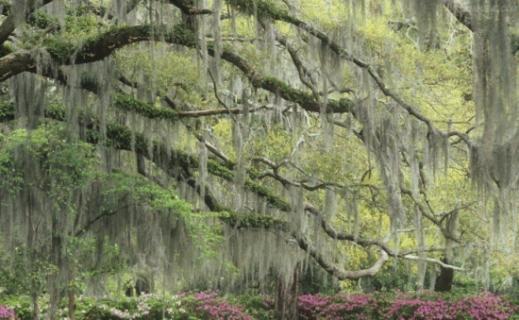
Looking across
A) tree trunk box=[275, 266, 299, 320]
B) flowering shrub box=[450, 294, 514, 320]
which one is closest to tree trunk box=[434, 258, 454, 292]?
flowering shrub box=[450, 294, 514, 320]

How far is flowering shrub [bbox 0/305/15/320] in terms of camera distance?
1169 cm

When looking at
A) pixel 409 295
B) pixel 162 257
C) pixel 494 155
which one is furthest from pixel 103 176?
pixel 409 295

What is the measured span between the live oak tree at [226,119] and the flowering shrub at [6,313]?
118 inches

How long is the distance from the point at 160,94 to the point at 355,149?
142 inches

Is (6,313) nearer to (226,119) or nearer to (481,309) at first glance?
(226,119)

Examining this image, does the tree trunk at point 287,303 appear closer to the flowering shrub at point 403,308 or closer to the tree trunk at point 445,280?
the flowering shrub at point 403,308

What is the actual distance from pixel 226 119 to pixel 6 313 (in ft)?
13.9

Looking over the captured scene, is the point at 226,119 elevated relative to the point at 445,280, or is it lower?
elevated

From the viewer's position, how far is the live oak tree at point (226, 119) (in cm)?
638

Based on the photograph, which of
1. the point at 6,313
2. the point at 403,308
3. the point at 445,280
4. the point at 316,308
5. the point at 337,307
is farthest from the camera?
the point at 445,280

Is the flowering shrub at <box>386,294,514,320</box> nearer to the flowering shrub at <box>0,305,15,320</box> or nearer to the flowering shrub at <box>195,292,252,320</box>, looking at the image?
the flowering shrub at <box>195,292,252,320</box>

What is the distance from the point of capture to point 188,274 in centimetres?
970

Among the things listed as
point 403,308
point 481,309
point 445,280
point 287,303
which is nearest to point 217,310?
point 287,303

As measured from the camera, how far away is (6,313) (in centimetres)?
1175
